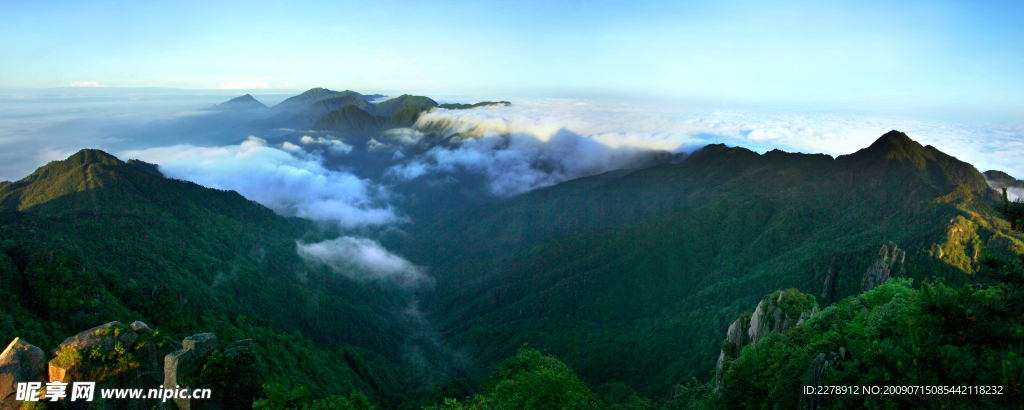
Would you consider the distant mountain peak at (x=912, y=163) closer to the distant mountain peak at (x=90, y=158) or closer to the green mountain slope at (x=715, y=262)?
the green mountain slope at (x=715, y=262)

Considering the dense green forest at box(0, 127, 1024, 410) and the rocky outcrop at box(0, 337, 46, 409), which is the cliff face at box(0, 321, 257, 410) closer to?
the rocky outcrop at box(0, 337, 46, 409)

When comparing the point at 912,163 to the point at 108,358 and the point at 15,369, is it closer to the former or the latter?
the point at 108,358

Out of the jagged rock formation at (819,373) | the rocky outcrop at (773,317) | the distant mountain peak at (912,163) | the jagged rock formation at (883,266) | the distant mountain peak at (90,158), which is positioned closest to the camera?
the jagged rock formation at (819,373)

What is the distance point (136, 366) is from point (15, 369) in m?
5.44

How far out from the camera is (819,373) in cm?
2100

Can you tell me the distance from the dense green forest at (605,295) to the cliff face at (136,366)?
151 inches

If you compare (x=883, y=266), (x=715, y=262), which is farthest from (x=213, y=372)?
(x=715, y=262)

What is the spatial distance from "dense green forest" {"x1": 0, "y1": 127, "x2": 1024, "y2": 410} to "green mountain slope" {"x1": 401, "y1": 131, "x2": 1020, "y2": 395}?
757 mm

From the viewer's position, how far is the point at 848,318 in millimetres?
29906

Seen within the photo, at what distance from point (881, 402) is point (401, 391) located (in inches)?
4071

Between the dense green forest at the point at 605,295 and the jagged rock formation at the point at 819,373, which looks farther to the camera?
the dense green forest at the point at 605,295

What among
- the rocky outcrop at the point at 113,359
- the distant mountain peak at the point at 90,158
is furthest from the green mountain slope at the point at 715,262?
the distant mountain peak at the point at 90,158

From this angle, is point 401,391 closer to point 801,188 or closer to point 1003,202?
point 1003,202

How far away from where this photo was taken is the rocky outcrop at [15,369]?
21.2 metres
